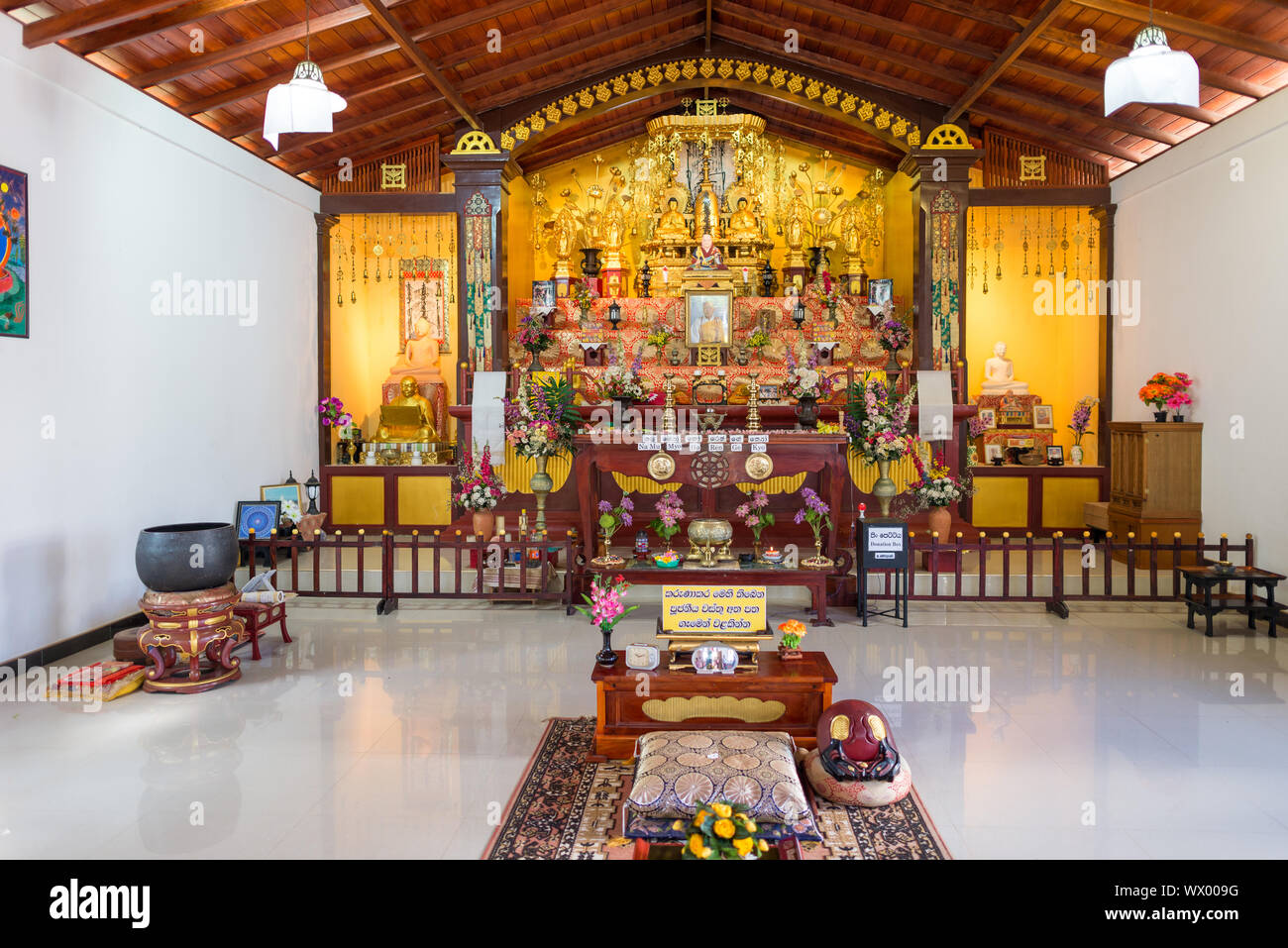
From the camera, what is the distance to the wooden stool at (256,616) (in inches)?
225

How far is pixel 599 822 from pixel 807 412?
5.41 metres

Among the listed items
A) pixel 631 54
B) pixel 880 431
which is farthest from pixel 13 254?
pixel 631 54

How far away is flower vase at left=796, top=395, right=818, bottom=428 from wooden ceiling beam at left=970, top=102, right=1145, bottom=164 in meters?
4.12

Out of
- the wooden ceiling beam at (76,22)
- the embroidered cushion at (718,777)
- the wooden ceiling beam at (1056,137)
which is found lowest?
the embroidered cushion at (718,777)

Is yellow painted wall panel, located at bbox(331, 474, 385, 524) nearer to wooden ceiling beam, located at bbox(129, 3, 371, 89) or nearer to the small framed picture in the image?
the small framed picture

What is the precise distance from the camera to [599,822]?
341 centimetres

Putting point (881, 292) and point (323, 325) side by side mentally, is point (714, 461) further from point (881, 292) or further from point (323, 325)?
point (323, 325)

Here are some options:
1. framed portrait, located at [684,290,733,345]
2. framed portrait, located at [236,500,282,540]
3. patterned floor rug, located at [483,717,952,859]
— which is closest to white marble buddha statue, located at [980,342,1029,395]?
framed portrait, located at [684,290,733,345]

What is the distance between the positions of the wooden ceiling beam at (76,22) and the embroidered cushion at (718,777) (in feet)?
17.9

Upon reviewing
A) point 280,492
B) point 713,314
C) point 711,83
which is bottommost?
point 280,492

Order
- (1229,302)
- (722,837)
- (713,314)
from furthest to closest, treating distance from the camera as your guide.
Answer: (713,314) → (1229,302) → (722,837)

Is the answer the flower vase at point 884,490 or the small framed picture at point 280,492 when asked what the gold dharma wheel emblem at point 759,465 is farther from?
the small framed picture at point 280,492

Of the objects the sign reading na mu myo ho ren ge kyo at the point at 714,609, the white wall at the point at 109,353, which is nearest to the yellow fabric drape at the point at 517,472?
the white wall at the point at 109,353

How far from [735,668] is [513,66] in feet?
24.2
